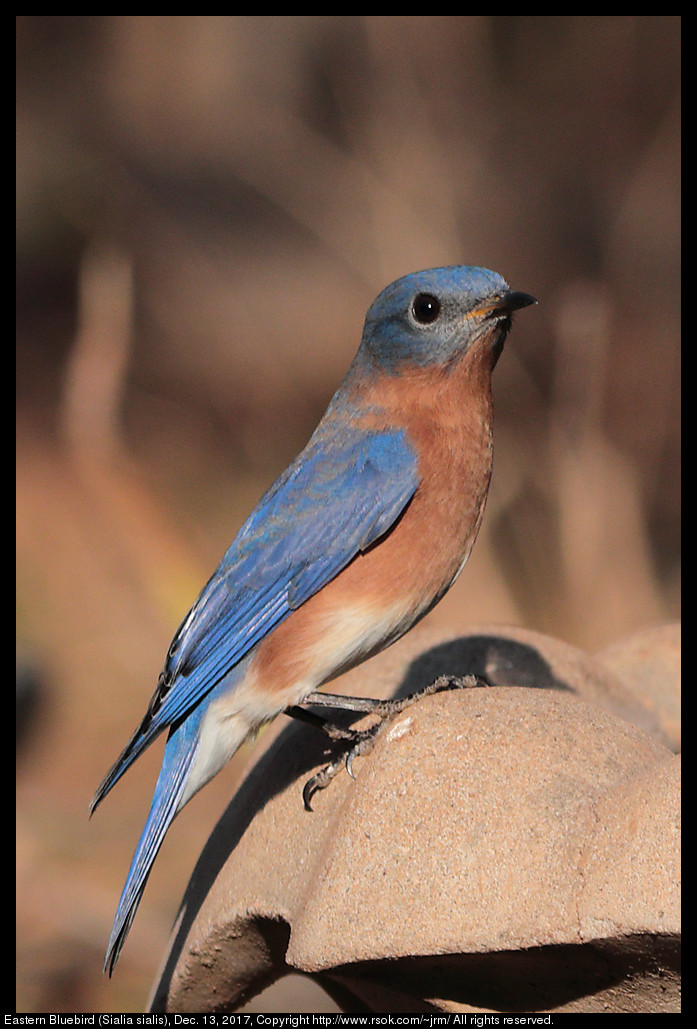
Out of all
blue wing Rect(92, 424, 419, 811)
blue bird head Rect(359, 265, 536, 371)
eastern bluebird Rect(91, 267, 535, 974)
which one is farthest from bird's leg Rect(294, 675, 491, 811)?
blue bird head Rect(359, 265, 536, 371)

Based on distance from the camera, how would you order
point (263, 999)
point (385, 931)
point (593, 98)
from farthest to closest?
1. point (593, 98)
2. point (263, 999)
3. point (385, 931)

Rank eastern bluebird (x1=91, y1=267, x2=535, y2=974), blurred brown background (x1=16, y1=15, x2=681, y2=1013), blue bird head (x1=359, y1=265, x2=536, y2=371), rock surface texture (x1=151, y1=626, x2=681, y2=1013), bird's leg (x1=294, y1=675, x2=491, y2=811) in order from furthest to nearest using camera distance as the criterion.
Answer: blurred brown background (x1=16, y1=15, x2=681, y2=1013)
blue bird head (x1=359, y1=265, x2=536, y2=371)
eastern bluebird (x1=91, y1=267, x2=535, y2=974)
bird's leg (x1=294, y1=675, x2=491, y2=811)
rock surface texture (x1=151, y1=626, x2=681, y2=1013)

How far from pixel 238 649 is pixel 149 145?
5.85m

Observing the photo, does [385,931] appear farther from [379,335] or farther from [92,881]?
[92,881]

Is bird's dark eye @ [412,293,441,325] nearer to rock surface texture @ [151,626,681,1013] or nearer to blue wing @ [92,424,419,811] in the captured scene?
blue wing @ [92,424,419,811]

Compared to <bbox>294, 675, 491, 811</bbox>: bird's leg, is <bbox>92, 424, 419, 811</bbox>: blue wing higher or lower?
higher

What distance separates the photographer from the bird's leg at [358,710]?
104 inches

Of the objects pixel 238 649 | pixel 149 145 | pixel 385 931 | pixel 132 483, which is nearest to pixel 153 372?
pixel 132 483

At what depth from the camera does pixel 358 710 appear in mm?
2842

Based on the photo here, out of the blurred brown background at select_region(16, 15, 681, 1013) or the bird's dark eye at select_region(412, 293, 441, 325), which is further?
the blurred brown background at select_region(16, 15, 681, 1013)

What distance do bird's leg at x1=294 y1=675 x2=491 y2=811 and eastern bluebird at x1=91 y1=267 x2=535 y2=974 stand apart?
0.7 inches

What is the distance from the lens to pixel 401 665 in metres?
3.37

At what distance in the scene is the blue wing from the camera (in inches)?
117

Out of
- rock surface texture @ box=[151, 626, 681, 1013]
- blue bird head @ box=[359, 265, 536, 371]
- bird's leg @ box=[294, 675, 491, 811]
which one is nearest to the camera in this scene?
rock surface texture @ box=[151, 626, 681, 1013]
